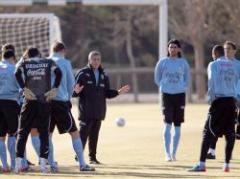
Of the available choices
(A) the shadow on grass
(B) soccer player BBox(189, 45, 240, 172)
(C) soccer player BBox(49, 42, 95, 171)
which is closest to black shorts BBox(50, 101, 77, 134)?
(C) soccer player BBox(49, 42, 95, 171)

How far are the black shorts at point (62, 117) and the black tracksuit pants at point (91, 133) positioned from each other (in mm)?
1731

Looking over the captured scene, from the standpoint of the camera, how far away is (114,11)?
5850 centimetres

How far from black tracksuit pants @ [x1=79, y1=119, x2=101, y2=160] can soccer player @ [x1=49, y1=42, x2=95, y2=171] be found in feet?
5.30

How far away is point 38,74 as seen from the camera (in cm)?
1454

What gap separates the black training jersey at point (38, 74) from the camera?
14.5 meters

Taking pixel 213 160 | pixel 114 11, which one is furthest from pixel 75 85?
pixel 114 11

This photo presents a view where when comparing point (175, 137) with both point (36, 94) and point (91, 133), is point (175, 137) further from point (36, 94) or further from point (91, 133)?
point (36, 94)

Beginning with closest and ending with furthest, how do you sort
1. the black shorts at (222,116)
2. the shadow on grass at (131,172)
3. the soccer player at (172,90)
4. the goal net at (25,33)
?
the shadow on grass at (131,172)
the black shorts at (222,116)
the soccer player at (172,90)
the goal net at (25,33)

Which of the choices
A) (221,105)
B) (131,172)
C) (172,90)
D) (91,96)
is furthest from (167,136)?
(221,105)

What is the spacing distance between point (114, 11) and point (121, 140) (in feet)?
121

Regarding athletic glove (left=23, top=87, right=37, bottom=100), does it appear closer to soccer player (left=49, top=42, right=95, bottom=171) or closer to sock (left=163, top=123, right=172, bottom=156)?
soccer player (left=49, top=42, right=95, bottom=171)

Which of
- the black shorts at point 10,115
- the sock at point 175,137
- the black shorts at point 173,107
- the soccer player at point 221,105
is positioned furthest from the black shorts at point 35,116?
the sock at point 175,137

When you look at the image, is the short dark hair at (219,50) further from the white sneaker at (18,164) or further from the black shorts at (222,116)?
the white sneaker at (18,164)

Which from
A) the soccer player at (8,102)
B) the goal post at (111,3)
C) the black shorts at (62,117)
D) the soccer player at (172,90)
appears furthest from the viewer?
the goal post at (111,3)
